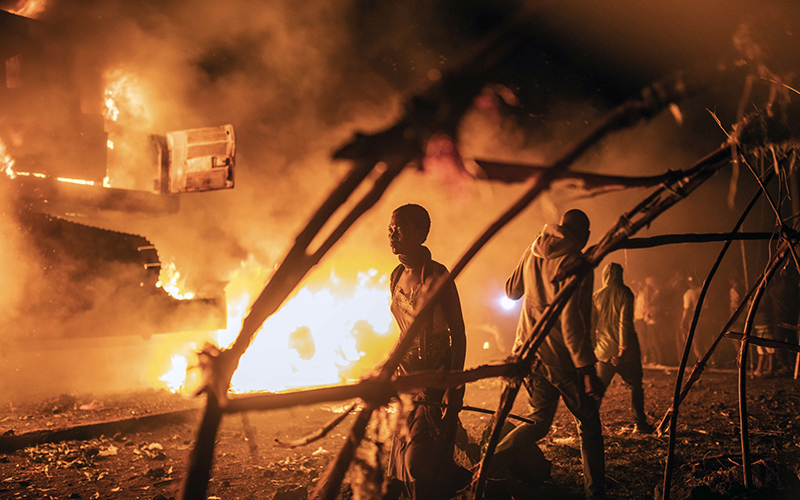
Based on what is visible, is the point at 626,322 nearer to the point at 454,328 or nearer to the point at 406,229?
the point at 454,328

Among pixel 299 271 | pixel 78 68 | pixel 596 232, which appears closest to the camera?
pixel 299 271

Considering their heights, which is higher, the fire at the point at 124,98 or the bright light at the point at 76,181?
the fire at the point at 124,98

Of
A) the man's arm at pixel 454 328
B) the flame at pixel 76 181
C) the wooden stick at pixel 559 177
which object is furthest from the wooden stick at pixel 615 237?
the flame at pixel 76 181

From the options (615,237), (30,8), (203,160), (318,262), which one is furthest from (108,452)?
(30,8)

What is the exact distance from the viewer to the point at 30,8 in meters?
11.2

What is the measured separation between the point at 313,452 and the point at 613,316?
4.45m

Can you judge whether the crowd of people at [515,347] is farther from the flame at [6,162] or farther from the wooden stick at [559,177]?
the flame at [6,162]

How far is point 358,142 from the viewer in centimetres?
125

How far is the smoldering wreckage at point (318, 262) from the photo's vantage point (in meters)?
1.52

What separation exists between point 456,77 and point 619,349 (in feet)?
19.4

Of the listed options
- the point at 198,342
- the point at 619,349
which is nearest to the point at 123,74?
the point at 198,342

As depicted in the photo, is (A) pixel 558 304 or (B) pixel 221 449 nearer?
(A) pixel 558 304

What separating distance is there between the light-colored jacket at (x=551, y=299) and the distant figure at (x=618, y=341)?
2792 mm

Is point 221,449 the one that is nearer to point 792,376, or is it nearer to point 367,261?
point 792,376
